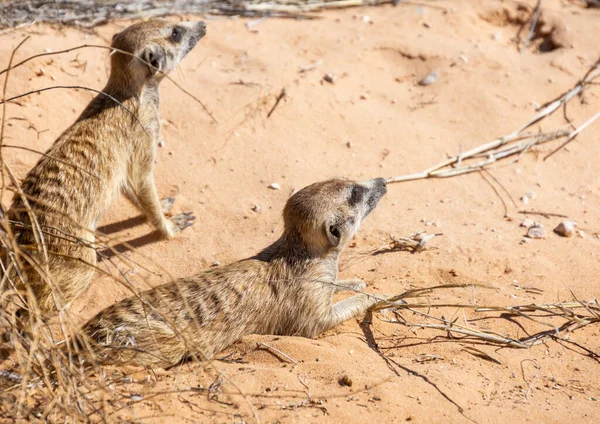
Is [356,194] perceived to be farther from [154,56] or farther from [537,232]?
[154,56]

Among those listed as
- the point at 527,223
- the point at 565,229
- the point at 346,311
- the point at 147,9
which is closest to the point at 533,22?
the point at 527,223

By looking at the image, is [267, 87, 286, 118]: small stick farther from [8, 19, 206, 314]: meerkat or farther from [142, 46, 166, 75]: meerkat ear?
[142, 46, 166, 75]: meerkat ear

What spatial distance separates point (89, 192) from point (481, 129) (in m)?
3.79

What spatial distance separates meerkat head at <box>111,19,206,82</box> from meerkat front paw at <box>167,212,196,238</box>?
3.61 feet

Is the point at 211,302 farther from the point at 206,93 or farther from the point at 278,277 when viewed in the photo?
the point at 206,93

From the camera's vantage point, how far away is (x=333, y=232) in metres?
4.29

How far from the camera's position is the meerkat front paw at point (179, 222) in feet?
17.2

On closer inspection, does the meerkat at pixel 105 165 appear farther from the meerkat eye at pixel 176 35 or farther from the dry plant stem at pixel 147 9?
the dry plant stem at pixel 147 9

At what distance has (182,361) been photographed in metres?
3.92

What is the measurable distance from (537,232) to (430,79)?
7.82 feet

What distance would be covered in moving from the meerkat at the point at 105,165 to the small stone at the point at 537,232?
2688 mm

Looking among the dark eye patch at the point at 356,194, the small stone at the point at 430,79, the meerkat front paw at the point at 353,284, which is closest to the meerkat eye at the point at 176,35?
the dark eye patch at the point at 356,194

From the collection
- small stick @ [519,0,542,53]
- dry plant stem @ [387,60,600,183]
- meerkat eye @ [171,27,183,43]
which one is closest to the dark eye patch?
dry plant stem @ [387,60,600,183]

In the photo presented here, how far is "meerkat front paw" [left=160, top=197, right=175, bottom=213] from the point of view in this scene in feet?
18.0
